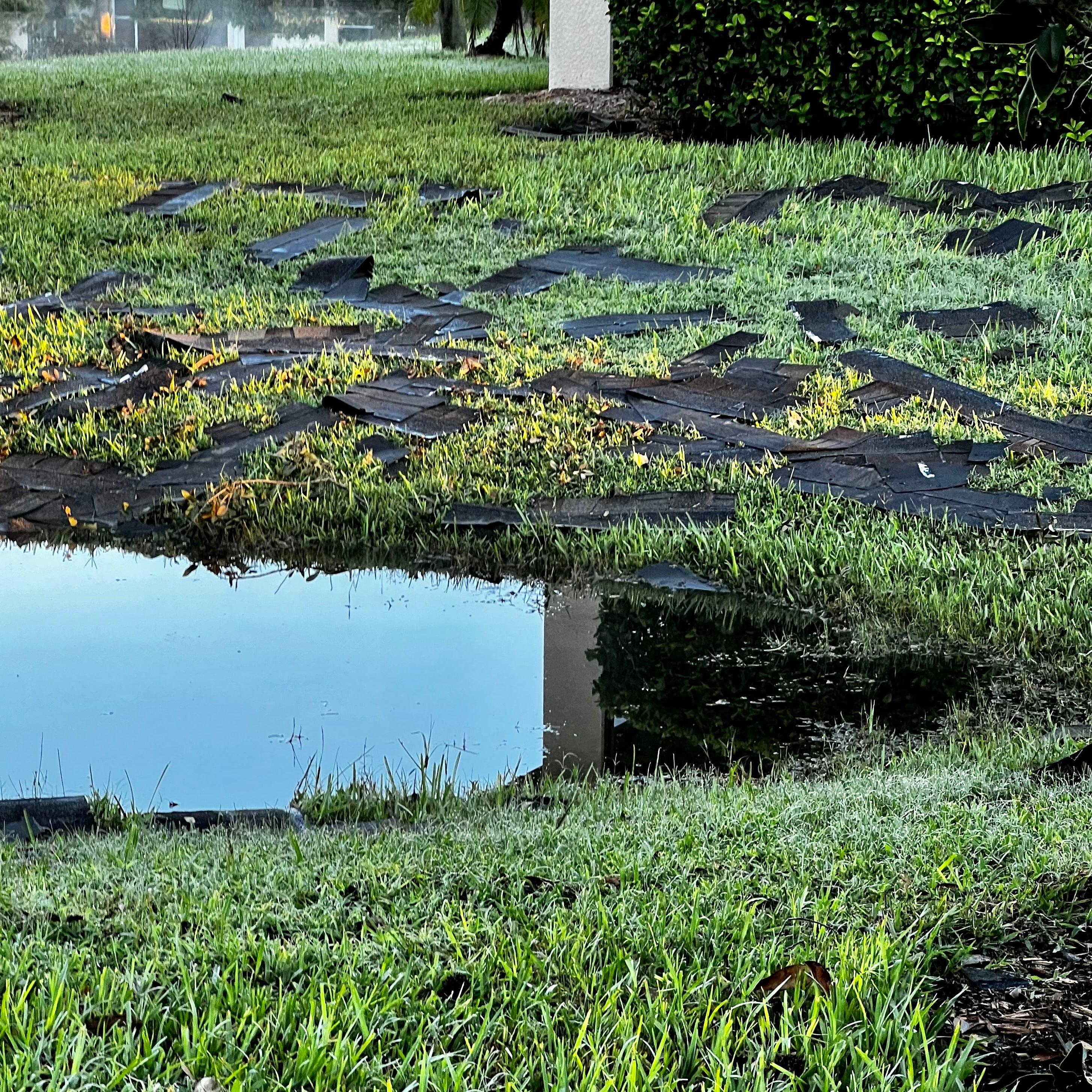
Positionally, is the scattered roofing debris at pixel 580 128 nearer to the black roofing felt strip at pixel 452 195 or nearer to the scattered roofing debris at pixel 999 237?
the black roofing felt strip at pixel 452 195

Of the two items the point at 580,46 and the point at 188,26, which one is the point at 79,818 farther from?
the point at 188,26

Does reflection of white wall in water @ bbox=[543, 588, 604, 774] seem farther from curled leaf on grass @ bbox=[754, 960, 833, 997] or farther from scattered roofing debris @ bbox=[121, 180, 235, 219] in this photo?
scattered roofing debris @ bbox=[121, 180, 235, 219]

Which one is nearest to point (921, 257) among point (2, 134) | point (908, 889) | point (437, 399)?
point (437, 399)

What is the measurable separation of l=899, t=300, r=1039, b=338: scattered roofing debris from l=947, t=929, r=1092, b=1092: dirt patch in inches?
224

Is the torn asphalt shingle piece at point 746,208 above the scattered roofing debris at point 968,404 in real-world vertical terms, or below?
above

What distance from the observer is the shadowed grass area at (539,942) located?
6.29 ft

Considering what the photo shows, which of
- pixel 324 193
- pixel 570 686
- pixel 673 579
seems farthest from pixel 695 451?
pixel 324 193

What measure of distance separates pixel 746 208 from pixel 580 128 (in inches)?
184

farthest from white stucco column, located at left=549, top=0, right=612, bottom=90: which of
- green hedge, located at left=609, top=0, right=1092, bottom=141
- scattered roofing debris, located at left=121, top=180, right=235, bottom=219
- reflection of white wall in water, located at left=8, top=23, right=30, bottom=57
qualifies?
reflection of white wall in water, located at left=8, top=23, right=30, bottom=57

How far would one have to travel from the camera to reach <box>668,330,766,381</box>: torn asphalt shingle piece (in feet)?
23.2

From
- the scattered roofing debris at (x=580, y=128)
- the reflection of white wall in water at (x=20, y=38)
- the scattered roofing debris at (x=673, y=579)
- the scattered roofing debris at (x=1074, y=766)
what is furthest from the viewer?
the reflection of white wall in water at (x=20, y=38)

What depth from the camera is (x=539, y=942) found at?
2285mm

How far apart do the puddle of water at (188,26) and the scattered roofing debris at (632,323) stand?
2719cm

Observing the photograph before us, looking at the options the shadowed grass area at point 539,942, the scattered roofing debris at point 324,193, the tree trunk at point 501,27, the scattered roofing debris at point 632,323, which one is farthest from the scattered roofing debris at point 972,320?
the tree trunk at point 501,27
